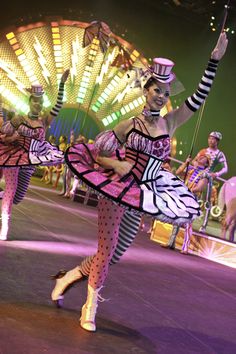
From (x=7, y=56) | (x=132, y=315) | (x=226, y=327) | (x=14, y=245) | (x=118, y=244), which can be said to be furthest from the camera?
(x=7, y=56)

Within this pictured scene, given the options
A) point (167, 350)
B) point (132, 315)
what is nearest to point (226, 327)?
point (132, 315)

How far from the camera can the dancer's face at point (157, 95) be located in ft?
11.8

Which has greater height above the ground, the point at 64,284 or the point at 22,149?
the point at 22,149

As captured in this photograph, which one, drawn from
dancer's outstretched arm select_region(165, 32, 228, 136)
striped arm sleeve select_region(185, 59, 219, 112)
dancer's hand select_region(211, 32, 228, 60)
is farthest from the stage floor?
dancer's hand select_region(211, 32, 228, 60)

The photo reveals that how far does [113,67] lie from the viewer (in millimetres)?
18500

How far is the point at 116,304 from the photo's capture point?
4062mm

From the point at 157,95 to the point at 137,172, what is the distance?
52 cm

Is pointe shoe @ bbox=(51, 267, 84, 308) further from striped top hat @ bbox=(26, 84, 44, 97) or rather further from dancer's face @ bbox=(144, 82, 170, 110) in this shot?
striped top hat @ bbox=(26, 84, 44, 97)

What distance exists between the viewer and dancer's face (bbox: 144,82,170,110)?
11.8 ft

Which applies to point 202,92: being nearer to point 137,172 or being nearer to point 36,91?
point 137,172

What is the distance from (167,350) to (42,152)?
109 inches

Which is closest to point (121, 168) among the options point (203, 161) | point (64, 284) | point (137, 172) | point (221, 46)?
point (137, 172)

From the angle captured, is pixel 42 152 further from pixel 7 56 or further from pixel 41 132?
pixel 7 56

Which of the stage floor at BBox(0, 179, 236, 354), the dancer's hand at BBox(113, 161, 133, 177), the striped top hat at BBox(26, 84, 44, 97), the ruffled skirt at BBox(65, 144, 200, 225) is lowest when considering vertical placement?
the stage floor at BBox(0, 179, 236, 354)
